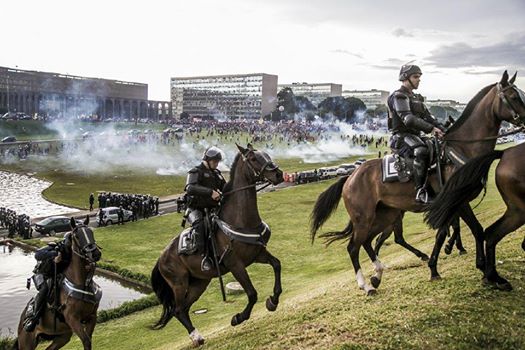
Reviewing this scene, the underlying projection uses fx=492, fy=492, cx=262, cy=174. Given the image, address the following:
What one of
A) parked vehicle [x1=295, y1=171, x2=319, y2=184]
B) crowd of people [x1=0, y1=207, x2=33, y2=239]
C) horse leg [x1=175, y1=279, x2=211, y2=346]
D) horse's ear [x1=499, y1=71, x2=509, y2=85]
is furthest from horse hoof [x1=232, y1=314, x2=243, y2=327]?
parked vehicle [x1=295, y1=171, x2=319, y2=184]

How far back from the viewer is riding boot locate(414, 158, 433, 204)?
31.1ft

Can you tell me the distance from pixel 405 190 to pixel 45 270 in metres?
7.82

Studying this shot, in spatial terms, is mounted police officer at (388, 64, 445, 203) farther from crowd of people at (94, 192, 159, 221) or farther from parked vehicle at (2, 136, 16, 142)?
parked vehicle at (2, 136, 16, 142)

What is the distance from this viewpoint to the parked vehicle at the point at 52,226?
31281 mm

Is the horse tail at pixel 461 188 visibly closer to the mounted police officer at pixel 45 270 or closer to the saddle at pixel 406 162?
the saddle at pixel 406 162

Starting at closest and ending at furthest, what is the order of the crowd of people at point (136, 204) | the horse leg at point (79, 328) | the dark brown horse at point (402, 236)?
the horse leg at point (79, 328)
the dark brown horse at point (402, 236)
the crowd of people at point (136, 204)

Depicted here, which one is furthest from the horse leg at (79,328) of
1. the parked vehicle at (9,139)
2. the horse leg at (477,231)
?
the parked vehicle at (9,139)

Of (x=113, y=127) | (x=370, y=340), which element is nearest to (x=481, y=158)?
(x=370, y=340)

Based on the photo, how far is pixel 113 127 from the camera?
368 ft

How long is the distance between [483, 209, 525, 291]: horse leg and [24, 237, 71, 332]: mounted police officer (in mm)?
8190

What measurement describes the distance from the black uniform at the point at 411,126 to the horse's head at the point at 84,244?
21.2ft

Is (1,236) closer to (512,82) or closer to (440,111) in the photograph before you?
(512,82)

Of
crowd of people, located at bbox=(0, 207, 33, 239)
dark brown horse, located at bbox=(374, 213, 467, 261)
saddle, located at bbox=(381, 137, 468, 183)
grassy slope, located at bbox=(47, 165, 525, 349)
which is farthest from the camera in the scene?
crowd of people, located at bbox=(0, 207, 33, 239)

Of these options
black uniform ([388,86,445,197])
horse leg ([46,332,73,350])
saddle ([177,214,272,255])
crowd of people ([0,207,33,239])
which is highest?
black uniform ([388,86,445,197])
